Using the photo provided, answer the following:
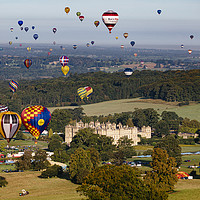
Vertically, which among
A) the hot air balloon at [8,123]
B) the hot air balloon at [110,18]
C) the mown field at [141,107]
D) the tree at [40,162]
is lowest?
the tree at [40,162]

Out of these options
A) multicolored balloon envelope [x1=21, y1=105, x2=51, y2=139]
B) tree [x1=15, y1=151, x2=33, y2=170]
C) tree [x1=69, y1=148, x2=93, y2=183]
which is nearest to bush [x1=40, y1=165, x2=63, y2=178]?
tree [x1=69, y1=148, x2=93, y2=183]

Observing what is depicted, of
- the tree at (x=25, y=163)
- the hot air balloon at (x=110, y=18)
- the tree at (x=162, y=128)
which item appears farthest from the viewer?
the tree at (x=162, y=128)

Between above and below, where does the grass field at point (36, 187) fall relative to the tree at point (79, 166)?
below

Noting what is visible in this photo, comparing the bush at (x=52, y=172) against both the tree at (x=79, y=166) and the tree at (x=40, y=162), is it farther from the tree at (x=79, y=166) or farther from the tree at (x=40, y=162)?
the tree at (x=40, y=162)

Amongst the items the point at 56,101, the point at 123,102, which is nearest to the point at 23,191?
the point at 123,102

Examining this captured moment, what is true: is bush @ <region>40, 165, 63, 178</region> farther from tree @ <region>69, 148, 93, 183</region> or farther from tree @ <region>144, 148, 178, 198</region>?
tree @ <region>144, 148, 178, 198</region>

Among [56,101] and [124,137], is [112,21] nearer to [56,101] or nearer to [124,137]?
[124,137]

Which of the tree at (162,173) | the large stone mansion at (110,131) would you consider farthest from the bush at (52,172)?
the large stone mansion at (110,131)
